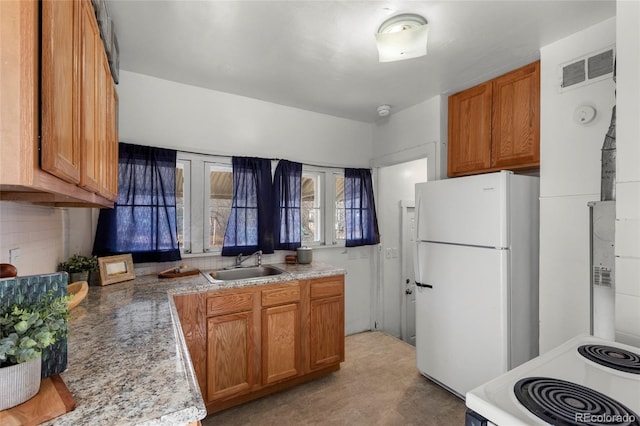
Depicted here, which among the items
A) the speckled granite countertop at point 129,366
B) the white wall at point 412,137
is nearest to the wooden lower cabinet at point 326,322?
the speckled granite countertop at point 129,366

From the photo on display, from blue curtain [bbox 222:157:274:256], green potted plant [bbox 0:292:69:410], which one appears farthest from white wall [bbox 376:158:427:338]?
green potted plant [bbox 0:292:69:410]

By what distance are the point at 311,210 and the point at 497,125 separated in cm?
192

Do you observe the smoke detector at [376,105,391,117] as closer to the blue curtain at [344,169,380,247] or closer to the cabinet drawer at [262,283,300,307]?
the blue curtain at [344,169,380,247]

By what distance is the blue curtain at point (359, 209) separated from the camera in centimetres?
349

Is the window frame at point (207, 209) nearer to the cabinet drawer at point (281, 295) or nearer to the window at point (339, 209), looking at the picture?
the cabinet drawer at point (281, 295)

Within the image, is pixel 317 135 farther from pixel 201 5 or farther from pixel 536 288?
pixel 536 288

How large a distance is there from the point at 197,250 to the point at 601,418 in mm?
2652

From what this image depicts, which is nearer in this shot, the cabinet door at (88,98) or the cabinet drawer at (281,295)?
the cabinet door at (88,98)

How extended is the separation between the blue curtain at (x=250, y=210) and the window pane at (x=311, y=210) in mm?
479

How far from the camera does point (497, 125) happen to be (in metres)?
2.46

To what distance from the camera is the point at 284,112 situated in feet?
10.4

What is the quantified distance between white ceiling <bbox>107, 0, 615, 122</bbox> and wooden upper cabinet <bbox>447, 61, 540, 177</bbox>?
111mm

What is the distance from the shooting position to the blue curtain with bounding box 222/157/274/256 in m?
2.82

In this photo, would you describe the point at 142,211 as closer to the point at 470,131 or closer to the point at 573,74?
the point at 470,131
